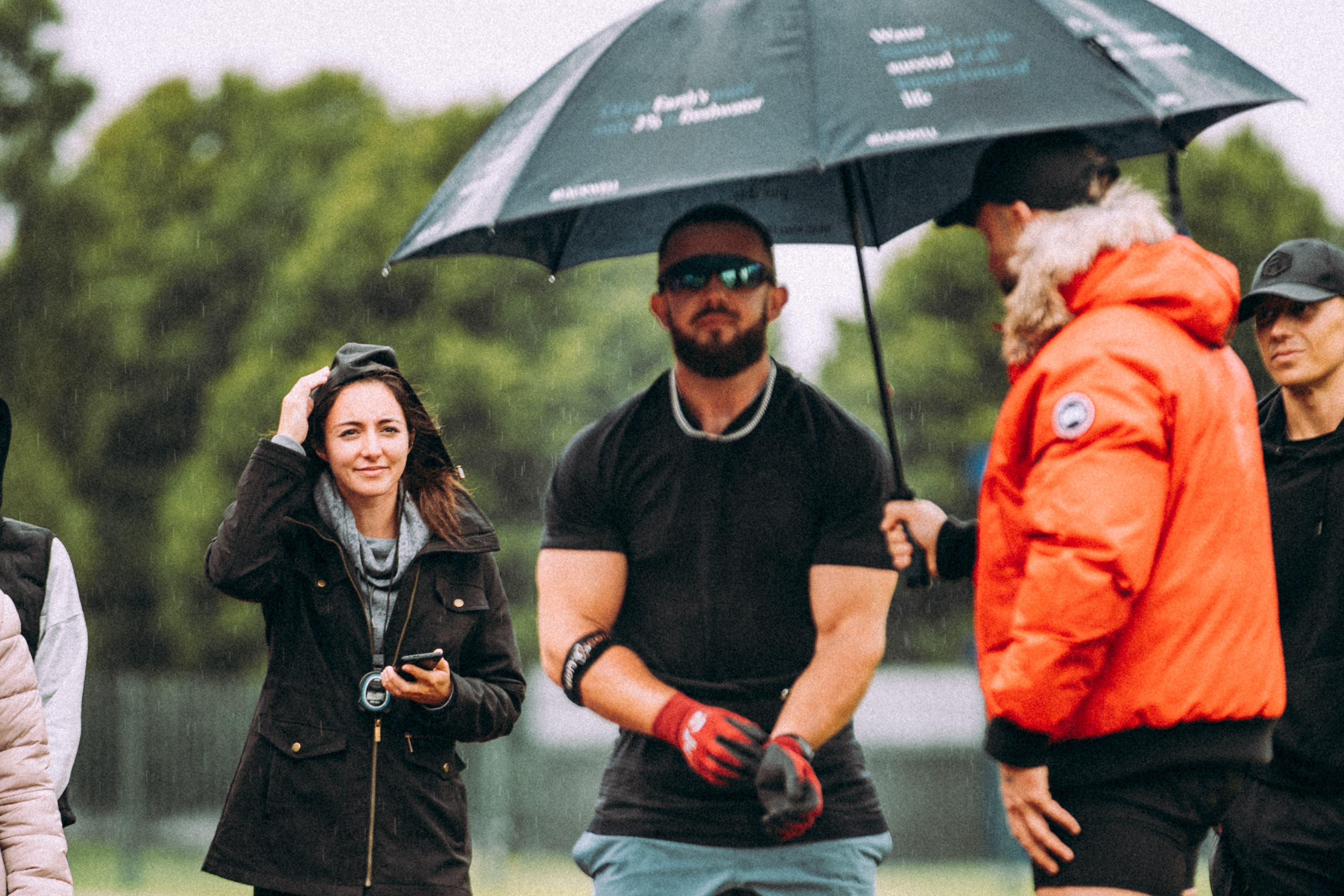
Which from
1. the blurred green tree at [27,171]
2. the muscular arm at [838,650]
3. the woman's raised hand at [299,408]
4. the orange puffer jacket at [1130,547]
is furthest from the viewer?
the blurred green tree at [27,171]

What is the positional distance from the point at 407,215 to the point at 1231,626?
30807 millimetres

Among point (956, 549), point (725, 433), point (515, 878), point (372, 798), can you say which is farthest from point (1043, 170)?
point (515, 878)

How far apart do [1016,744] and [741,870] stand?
42.0 inches

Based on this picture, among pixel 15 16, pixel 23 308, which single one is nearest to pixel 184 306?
pixel 23 308

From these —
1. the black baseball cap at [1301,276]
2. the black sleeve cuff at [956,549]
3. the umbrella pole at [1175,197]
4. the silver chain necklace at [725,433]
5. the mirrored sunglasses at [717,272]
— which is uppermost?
the umbrella pole at [1175,197]

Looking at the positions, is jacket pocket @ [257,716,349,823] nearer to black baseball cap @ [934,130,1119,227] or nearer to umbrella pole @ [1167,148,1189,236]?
black baseball cap @ [934,130,1119,227]

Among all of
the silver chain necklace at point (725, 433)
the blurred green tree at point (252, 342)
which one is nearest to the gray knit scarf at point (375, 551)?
the silver chain necklace at point (725, 433)

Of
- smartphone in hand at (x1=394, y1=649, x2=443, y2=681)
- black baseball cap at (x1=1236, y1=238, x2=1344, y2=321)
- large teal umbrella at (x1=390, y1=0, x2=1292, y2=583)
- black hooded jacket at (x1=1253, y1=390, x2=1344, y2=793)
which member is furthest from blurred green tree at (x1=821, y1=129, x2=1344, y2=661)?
large teal umbrella at (x1=390, y1=0, x2=1292, y2=583)

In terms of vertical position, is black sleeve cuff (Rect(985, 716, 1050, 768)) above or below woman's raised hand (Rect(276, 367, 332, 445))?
below

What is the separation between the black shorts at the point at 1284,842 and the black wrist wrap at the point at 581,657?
1.80 meters

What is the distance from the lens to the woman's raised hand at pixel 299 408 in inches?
189

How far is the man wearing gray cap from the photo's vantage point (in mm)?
4773

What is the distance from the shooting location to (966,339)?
36594 millimetres

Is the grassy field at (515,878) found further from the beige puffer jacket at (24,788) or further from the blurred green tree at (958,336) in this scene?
the beige puffer jacket at (24,788)
